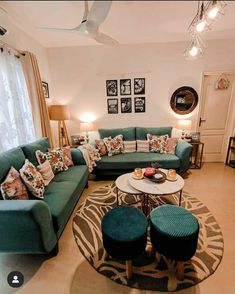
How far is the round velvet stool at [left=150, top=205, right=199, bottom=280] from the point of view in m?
1.32

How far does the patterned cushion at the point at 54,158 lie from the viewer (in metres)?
2.35

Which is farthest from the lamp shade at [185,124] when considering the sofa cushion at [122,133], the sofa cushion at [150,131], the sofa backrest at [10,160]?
the sofa backrest at [10,160]

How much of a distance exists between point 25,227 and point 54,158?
4.04ft

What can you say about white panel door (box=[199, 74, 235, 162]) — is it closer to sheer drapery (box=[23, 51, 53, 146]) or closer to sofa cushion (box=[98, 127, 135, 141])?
sofa cushion (box=[98, 127, 135, 141])

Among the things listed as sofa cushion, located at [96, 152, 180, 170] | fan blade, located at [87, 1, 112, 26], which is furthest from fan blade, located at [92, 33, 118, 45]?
sofa cushion, located at [96, 152, 180, 170]

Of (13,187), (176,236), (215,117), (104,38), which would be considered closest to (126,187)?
(176,236)

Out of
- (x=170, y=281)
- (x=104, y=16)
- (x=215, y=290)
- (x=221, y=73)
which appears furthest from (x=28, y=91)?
(x=221, y=73)

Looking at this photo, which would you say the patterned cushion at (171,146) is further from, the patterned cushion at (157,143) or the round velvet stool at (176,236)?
the round velvet stool at (176,236)

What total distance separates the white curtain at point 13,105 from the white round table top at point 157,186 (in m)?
1.72

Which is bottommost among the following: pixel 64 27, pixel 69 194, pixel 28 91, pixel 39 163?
pixel 69 194

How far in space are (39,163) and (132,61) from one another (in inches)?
109

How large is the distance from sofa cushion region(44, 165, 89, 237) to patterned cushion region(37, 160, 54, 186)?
2.3 inches

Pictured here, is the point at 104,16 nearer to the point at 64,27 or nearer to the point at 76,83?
the point at 64,27

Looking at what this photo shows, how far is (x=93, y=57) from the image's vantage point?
3.59 metres
